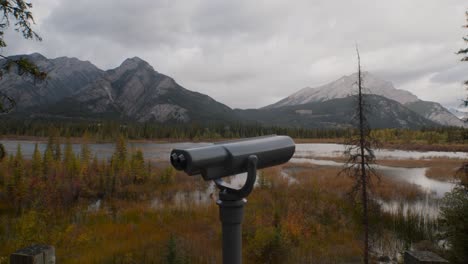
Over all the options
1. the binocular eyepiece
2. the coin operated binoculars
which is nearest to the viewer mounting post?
the coin operated binoculars

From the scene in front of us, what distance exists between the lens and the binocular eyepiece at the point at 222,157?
152 centimetres

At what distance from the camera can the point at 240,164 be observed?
64.6 inches

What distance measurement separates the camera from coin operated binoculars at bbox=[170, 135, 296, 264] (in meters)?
1.50

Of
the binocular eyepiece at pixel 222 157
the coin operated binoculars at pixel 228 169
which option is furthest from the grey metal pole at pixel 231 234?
the binocular eyepiece at pixel 222 157

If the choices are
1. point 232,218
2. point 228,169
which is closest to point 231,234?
point 232,218

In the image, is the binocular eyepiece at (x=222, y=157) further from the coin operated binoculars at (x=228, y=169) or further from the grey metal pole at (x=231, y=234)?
the grey metal pole at (x=231, y=234)

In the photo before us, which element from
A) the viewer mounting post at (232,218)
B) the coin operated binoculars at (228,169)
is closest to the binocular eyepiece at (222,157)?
the coin operated binoculars at (228,169)

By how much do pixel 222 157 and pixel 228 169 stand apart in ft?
0.27

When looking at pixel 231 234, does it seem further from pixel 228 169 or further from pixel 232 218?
pixel 228 169

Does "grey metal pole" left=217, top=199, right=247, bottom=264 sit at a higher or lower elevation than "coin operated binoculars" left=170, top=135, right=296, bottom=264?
lower

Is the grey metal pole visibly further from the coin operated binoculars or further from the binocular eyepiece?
the binocular eyepiece

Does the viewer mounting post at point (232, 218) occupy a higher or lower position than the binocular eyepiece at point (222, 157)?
lower

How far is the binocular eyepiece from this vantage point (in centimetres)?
152

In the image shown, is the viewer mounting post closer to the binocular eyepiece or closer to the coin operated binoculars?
the coin operated binoculars
